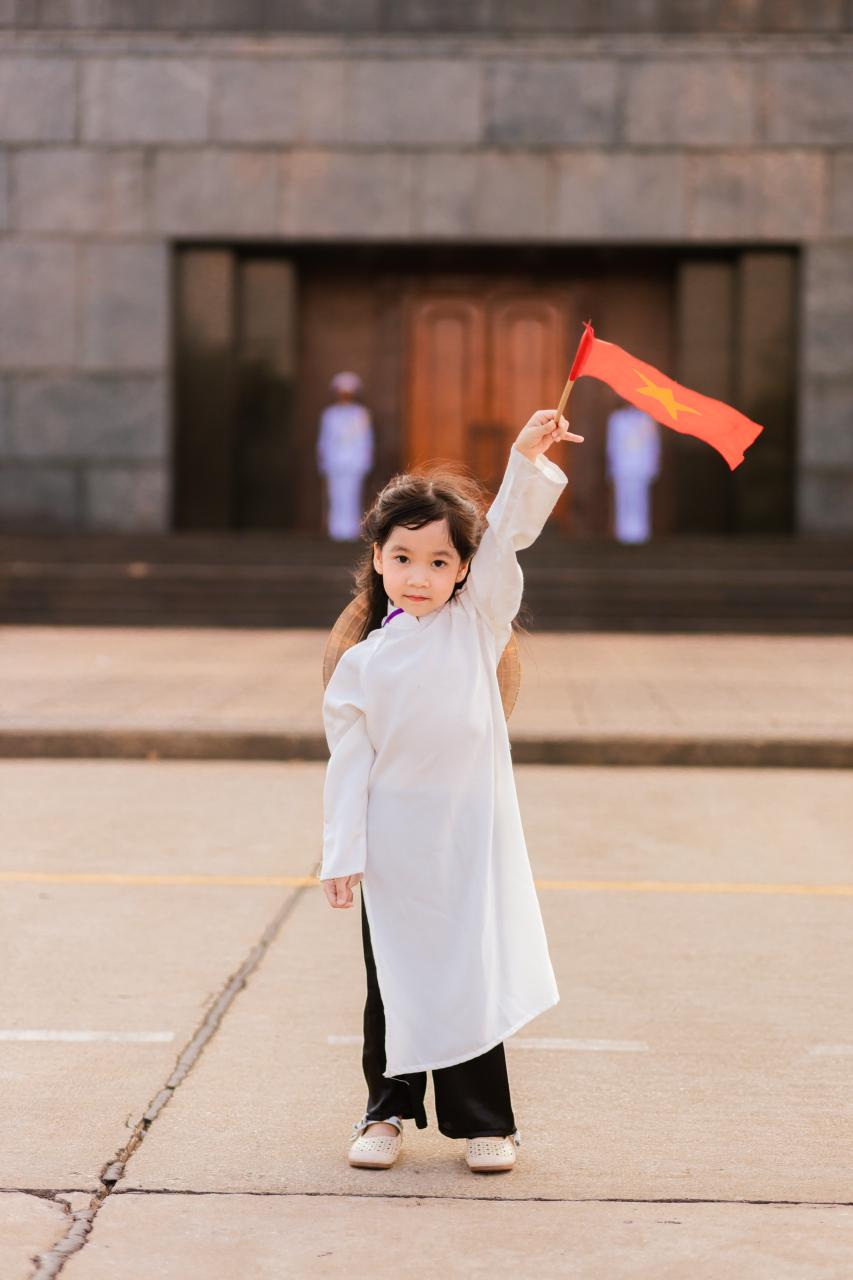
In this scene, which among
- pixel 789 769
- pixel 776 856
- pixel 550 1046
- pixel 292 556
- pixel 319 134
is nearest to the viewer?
pixel 550 1046

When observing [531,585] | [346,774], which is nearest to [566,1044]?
[346,774]

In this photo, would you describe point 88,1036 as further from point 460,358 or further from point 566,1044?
point 460,358

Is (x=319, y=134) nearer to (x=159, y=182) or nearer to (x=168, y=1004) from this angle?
(x=159, y=182)

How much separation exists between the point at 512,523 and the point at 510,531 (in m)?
0.02

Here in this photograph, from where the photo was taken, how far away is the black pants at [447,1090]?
148 inches

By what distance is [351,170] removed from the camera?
2281 cm

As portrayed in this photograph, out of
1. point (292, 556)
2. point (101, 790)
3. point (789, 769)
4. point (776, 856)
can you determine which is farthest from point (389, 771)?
point (292, 556)

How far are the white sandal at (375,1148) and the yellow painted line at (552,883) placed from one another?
3.04 meters

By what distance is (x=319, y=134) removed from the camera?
2272cm

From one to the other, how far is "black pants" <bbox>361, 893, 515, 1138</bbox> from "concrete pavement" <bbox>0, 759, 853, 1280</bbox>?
0.10 m

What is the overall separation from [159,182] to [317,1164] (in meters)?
20.6

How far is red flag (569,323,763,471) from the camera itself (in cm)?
393

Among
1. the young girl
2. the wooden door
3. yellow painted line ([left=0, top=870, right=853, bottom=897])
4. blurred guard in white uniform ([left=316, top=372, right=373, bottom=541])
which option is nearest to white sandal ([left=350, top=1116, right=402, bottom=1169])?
the young girl

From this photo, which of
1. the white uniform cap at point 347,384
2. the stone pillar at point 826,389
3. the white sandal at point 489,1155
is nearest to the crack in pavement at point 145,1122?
the white sandal at point 489,1155
